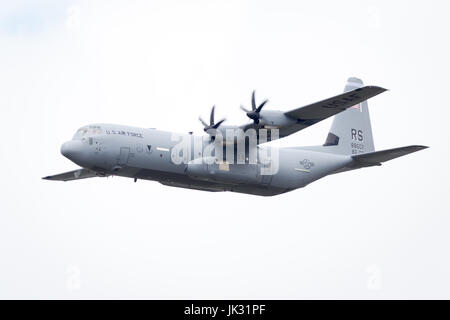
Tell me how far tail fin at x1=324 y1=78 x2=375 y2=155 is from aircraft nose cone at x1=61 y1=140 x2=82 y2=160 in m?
11.6

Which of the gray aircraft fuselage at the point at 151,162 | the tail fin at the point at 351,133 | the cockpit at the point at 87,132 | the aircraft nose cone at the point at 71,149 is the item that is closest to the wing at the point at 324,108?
the gray aircraft fuselage at the point at 151,162

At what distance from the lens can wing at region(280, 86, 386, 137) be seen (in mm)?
32653

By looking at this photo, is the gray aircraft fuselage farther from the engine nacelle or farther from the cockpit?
the engine nacelle

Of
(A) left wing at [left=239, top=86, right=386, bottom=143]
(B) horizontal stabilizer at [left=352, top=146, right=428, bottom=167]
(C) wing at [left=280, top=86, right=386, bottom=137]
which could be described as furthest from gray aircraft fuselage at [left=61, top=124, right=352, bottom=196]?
(B) horizontal stabilizer at [left=352, top=146, right=428, bottom=167]

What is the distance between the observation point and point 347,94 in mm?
32969

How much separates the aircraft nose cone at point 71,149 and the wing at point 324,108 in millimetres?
8262

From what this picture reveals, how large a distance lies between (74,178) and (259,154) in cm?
949

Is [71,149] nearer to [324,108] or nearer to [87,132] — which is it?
[87,132]

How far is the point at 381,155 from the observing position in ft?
120

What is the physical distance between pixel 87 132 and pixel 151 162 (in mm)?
2905

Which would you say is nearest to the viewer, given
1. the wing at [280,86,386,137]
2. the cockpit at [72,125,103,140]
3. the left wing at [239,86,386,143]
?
the wing at [280,86,386,137]

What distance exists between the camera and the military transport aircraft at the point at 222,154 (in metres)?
34.5

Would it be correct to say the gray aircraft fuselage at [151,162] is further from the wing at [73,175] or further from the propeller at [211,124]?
the wing at [73,175]

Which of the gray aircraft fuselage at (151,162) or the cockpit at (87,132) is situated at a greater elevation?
the cockpit at (87,132)
